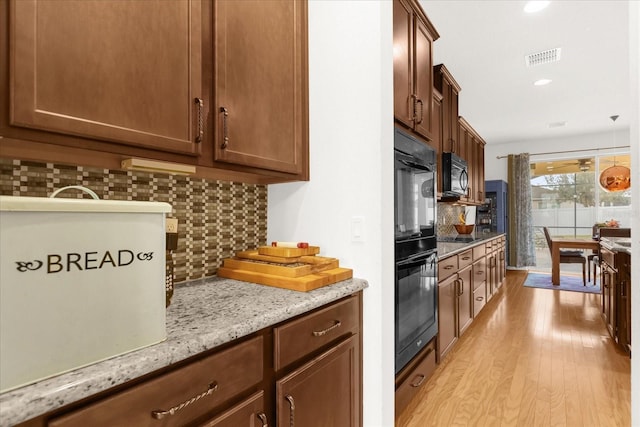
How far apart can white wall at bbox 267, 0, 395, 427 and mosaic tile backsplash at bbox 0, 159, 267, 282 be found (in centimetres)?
33

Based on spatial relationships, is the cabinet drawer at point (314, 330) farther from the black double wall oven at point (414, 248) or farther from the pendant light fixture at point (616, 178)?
the pendant light fixture at point (616, 178)

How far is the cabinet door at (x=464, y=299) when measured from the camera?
2.91 m

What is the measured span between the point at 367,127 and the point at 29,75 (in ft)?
3.70

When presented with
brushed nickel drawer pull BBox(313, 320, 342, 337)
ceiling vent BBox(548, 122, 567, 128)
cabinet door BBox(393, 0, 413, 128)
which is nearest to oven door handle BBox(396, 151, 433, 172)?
cabinet door BBox(393, 0, 413, 128)

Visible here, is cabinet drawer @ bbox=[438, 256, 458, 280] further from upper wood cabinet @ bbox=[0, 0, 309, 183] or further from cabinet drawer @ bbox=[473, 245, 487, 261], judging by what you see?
upper wood cabinet @ bbox=[0, 0, 309, 183]

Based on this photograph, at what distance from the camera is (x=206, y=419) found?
83cm

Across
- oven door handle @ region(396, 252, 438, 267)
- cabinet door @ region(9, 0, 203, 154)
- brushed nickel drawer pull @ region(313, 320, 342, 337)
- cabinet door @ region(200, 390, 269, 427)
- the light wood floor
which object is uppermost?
cabinet door @ region(9, 0, 203, 154)

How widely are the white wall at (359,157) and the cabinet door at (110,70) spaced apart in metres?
0.64

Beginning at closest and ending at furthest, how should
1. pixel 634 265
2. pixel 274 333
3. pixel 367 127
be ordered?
pixel 274 333, pixel 634 265, pixel 367 127

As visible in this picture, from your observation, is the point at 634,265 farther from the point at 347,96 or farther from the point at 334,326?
the point at 347,96

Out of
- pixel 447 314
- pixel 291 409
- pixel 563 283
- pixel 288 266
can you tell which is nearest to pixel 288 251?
pixel 288 266

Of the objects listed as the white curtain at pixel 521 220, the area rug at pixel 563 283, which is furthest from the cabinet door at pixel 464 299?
the white curtain at pixel 521 220

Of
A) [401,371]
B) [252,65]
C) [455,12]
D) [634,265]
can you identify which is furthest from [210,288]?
[455,12]

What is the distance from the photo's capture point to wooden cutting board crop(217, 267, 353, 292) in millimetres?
1267
